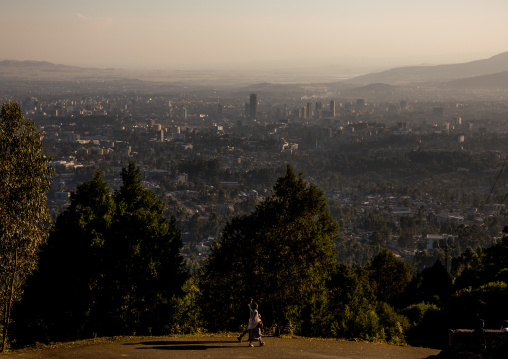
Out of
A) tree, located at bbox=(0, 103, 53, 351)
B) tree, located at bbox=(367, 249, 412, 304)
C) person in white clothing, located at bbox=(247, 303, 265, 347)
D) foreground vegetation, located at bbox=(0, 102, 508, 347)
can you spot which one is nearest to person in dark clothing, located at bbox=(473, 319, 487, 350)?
person in white clothing, located at bbox=(247, 303, 265, 347)

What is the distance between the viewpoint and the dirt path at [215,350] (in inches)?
316

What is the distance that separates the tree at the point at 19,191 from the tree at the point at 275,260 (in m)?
3.25

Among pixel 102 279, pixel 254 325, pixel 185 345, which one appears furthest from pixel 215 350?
pixel 102 279

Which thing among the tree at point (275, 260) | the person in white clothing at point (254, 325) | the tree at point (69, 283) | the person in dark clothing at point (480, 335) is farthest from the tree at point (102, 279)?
the person in dark clothing at point (480, 335)

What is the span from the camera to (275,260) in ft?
35.3

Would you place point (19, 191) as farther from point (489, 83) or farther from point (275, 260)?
point (489, 83)

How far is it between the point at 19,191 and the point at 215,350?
13.1ft

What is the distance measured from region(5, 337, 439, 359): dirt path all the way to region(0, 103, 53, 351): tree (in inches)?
74.6

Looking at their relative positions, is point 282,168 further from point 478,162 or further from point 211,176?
point 478,162

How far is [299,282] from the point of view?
1062 cm

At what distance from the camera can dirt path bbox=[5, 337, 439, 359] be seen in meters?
8.02

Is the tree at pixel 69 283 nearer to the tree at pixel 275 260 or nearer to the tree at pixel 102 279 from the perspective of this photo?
the tree at pixel 102 279

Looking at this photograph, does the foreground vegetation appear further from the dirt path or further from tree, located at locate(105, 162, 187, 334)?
the dirt path

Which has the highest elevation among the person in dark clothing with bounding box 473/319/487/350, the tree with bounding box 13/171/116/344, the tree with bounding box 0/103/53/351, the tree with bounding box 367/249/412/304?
the tree with bounding box 0/103/53/351
